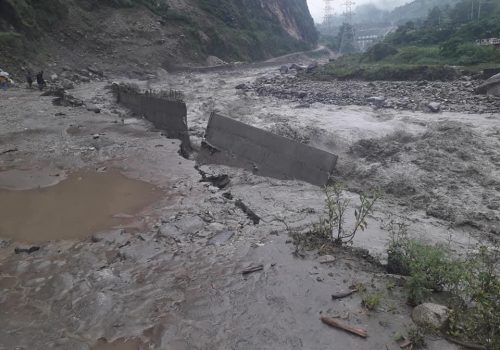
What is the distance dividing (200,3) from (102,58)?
21.8 meters

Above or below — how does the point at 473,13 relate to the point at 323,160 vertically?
above

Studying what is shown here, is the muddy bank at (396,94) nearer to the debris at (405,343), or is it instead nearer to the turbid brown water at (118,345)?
the debris at (405,343)

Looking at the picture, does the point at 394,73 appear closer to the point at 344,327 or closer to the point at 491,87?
the point at 491,87

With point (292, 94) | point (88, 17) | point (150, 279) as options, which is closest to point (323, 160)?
point (150, 279)

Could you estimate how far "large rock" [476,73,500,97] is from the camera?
15500mm

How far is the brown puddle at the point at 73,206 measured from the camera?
21.0ft

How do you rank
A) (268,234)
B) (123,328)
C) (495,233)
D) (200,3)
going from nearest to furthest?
(123,328)
(268,234)
(495,233)
(200,3)

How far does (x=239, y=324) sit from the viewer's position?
4.16 meters

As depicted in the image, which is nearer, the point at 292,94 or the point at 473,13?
the point at 292,94

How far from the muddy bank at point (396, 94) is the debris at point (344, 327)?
12.8 m

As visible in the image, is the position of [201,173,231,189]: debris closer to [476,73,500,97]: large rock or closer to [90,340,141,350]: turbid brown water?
[90,340,141,350]: turbid brown water

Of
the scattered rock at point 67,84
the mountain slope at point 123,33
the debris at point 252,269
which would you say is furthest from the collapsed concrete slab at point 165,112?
the mountain slope at point 123,33

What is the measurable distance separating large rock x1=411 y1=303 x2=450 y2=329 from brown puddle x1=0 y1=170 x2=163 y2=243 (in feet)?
16.2

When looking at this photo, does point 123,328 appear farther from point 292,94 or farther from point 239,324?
point 292,94
